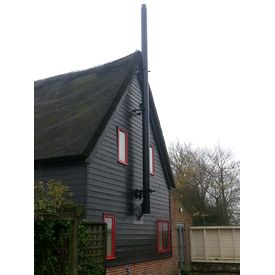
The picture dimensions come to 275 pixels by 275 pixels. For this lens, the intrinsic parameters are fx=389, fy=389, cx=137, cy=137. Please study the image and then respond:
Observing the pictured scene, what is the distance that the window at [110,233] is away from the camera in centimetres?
1177

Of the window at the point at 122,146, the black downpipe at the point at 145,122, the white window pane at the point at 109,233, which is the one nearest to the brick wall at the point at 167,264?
the white window pane at the point at 109,233

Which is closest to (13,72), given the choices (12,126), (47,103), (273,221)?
(12,126)

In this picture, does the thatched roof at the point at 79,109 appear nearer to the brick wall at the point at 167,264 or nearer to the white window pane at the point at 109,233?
the brick wall at the point at 167,264

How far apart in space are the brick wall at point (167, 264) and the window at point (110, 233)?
1.52ft

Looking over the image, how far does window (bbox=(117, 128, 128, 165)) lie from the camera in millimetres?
13211

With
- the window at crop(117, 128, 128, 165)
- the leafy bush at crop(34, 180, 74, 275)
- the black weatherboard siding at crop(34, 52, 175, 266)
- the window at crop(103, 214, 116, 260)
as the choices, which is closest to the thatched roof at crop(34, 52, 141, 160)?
the black weatherboard siding at crop(34, 52, 175, 266)

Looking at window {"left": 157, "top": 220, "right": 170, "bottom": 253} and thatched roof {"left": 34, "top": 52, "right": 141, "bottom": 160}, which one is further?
window {"left": 157, "top": 220, "right": 170, "bottom": 253}

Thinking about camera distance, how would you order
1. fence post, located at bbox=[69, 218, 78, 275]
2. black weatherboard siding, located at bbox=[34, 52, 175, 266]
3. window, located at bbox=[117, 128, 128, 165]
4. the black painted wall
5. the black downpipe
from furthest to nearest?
the black downpipe
window, located at bbox=[117, 128, 128, 165]
black weatherboard siding, located at bbox=[34, 52, 175, 266]
the black painted wall
fence post, located at bbox=[69, 218, 78, 275]

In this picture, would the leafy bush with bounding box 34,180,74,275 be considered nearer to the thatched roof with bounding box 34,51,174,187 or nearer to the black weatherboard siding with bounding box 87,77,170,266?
the black weatherboard siding with bounding box 87,77,170,266

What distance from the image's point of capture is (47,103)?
1528 centimetres

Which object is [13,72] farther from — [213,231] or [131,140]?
[213,231]

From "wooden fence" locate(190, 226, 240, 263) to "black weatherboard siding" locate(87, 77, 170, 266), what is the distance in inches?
187

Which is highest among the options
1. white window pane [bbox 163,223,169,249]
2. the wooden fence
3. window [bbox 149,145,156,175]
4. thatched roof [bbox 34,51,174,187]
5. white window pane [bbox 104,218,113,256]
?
thatched roof [bbox 34,51,174,187]

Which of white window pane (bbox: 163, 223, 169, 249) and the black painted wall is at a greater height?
the black painted wall
